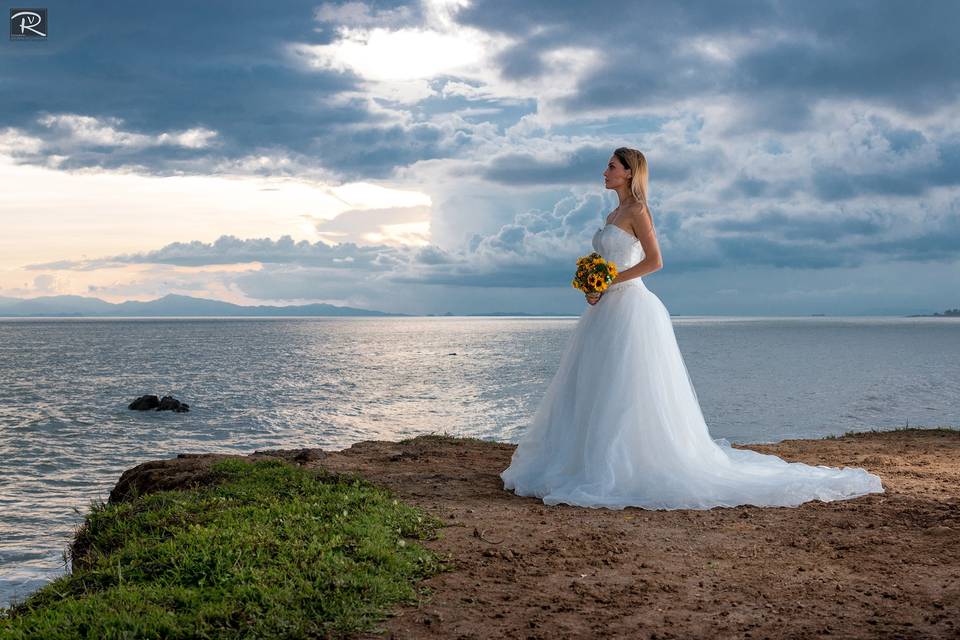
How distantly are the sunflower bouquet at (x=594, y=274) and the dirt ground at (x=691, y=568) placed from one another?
2.59 m

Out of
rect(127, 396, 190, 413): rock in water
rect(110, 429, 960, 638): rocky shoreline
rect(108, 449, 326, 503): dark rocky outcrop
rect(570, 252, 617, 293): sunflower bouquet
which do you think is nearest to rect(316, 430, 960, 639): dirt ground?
rect(110, 429, 960, 638): rocky shoreline

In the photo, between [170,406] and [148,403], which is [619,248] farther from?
[148,403]

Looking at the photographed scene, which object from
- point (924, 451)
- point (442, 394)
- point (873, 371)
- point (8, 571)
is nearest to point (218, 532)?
point (8, 571)

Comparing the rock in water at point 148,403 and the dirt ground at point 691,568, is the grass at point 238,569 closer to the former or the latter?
the dirt ground at point 691,568

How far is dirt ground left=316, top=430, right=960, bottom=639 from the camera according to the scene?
16.4ft

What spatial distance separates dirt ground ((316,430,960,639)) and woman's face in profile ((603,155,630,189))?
374cm

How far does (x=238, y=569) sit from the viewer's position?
561 centimetres

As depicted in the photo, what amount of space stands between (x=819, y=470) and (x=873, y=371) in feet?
175

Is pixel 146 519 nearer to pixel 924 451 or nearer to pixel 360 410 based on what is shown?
pixel 924 451

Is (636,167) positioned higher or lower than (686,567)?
higher

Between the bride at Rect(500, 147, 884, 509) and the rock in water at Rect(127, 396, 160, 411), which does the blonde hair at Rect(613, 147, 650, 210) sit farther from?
the rock in water at Rect(127, 396, 160, 411)

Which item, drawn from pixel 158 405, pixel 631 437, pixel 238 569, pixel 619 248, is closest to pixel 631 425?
pixel 631 437

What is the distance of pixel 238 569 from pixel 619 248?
552 centimetres

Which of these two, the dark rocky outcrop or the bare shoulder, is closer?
the bare shoulder
